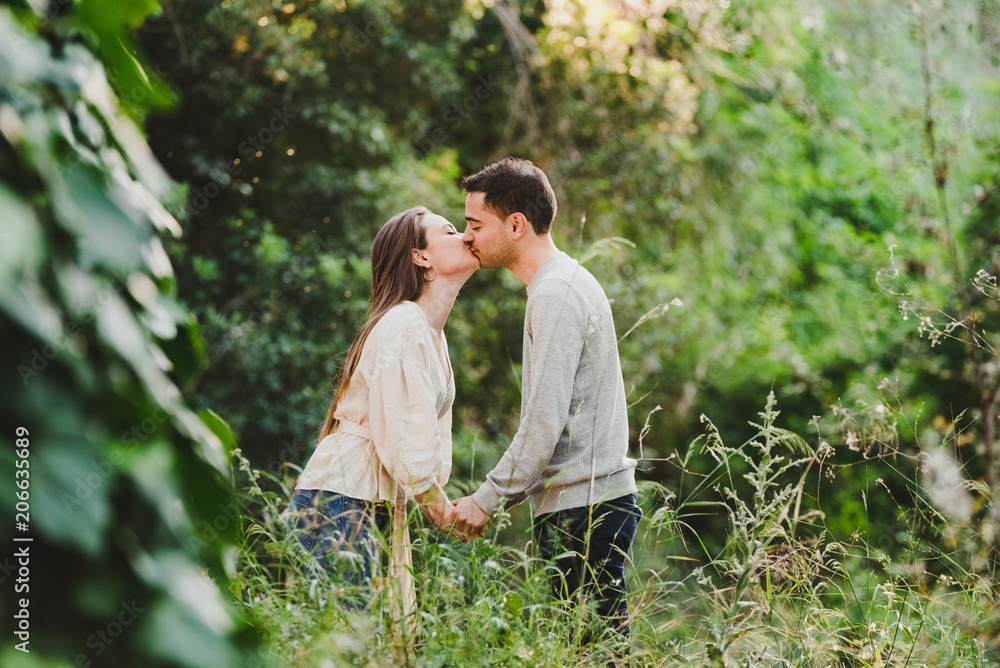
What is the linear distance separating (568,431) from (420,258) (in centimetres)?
Answer: 76

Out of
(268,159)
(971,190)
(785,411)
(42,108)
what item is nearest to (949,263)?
(971,190)

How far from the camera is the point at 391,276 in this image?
9.36ft

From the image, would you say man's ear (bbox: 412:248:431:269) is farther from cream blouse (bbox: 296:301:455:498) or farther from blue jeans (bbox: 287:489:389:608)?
blue jeans (bbox: 287:489:389:608)

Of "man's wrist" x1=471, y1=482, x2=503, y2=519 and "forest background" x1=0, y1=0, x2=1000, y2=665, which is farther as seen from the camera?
"forest background" x1=0, y1=0, x2=1000, y2=665

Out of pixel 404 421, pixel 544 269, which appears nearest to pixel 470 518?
pixel 404 421

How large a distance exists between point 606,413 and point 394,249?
90 cm

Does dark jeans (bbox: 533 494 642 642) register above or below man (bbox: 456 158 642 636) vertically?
below

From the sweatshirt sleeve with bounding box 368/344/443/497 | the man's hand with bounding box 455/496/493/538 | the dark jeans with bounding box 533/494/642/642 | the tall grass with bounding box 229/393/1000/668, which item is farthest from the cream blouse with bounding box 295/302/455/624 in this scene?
the dark jeans with bounding box 533/494/642/642

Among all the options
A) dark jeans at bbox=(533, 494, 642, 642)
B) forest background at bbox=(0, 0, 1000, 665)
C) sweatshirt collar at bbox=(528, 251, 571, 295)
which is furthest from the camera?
forest background at bbox=(0, 0, 1000, 665)

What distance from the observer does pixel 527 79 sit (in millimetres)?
6828

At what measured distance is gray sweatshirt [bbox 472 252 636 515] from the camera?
2559 mm

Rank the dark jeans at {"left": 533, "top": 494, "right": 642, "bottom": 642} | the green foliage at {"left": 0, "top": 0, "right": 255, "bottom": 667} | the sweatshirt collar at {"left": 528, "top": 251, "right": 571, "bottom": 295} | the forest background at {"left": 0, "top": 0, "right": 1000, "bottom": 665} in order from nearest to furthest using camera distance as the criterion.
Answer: the green foliage at {"left": 0, "top": 0, "right": 255, "bottom": 667} → the dark jeans at {"left": 533, "top": 494, "right": 642, "bottom": 642} → the sweatshirt collar at {"left": 528, "top": 251, "right": 571, "bottom": 295} → the forest background at {"left": 0, "top": 0, "right": 1000, "bottom": 665}

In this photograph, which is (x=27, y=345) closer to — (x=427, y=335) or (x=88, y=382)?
(x=88, y=382)

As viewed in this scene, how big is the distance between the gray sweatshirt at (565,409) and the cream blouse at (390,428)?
228 millimetres
